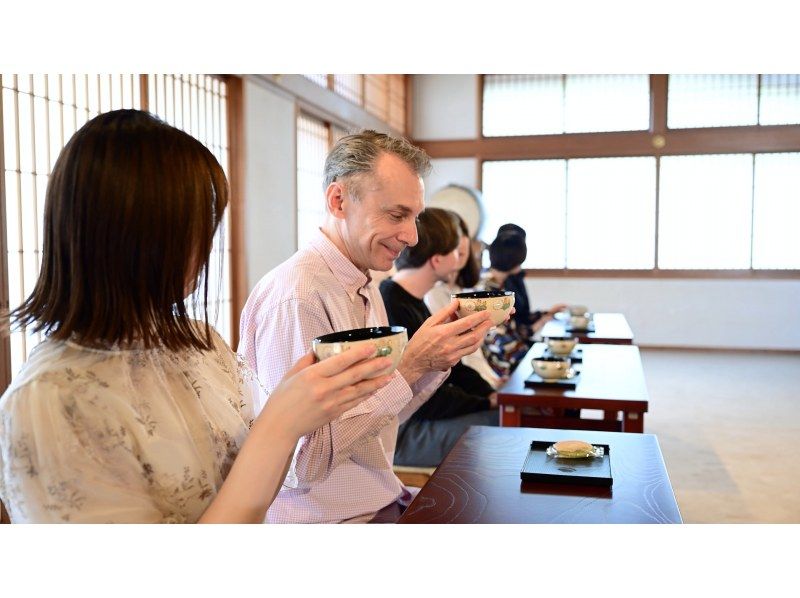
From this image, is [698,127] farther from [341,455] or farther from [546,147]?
[341,455]

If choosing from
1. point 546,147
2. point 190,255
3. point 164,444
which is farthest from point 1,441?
point 546,147

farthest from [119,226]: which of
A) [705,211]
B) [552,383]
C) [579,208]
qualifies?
[705,211]

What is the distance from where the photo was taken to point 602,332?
4.55 m

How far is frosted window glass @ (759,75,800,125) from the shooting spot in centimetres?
772

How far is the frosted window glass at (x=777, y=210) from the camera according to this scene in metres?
7.82

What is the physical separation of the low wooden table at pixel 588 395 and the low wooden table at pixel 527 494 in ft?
2.48

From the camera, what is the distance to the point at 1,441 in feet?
2.65

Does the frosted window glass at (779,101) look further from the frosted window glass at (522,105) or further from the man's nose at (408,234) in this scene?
the man's nose at (408,234)

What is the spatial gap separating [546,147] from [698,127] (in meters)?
1.67

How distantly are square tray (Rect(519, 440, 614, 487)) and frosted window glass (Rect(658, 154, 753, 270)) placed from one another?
23.8 feet

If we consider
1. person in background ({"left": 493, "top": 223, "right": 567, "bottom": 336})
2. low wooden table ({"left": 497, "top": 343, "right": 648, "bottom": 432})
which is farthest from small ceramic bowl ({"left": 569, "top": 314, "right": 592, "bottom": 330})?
low wooden table ({"left": 497, "top": 343, "right": 648, "bottom": 432})

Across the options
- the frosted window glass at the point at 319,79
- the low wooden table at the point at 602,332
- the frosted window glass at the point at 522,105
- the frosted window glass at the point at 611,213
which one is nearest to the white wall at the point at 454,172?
the frosted window glass at the point at 522,105

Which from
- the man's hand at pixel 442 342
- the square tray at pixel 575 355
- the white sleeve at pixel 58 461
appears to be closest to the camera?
the white sleeve at pixel 58 461

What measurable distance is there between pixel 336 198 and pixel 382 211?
11 cm
